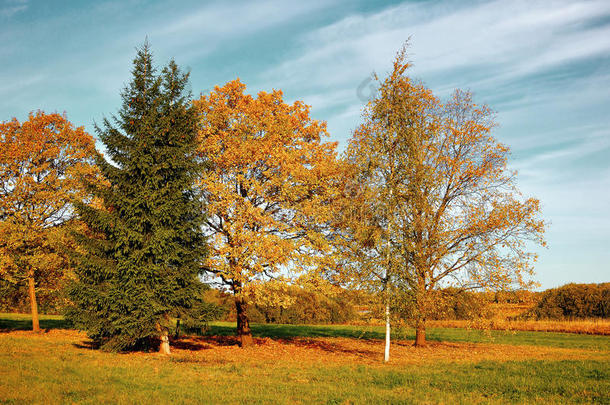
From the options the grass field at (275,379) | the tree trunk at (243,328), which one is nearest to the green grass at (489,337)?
the tree trunk at (243,328)

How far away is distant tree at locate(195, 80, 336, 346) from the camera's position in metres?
18.4

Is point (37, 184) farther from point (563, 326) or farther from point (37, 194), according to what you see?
point (563, 326)

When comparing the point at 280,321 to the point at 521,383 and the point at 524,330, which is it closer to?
the point at 524,330

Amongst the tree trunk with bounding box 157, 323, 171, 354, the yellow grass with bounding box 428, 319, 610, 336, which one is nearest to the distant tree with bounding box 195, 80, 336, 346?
the tree trunk with bounding box 157, 323, 171, 354

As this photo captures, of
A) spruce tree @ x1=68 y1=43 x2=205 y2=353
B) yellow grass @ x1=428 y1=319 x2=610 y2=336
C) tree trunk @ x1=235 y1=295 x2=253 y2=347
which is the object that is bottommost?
yellow grass @ x1=428 y1=319 x2=610 y2=336

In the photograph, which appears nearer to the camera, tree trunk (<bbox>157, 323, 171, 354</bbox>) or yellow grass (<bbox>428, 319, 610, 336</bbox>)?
tree trunk (<bbox>157, 323, 171, 354</bbox>)

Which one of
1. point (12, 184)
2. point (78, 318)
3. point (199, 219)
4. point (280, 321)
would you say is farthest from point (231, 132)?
point (280, 321)

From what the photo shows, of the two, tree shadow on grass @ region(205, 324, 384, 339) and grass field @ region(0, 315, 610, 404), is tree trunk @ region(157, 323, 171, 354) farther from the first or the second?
tree shadow on grass @ region(205, 324, 384, 339)

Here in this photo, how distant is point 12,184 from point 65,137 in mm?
4267

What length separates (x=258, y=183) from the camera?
19.0 m

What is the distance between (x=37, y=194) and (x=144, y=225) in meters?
11.3

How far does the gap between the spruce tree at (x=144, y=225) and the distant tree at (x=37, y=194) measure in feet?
21.4

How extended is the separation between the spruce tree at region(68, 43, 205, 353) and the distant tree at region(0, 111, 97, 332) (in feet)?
21.4

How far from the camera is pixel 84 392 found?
9.81 metres
